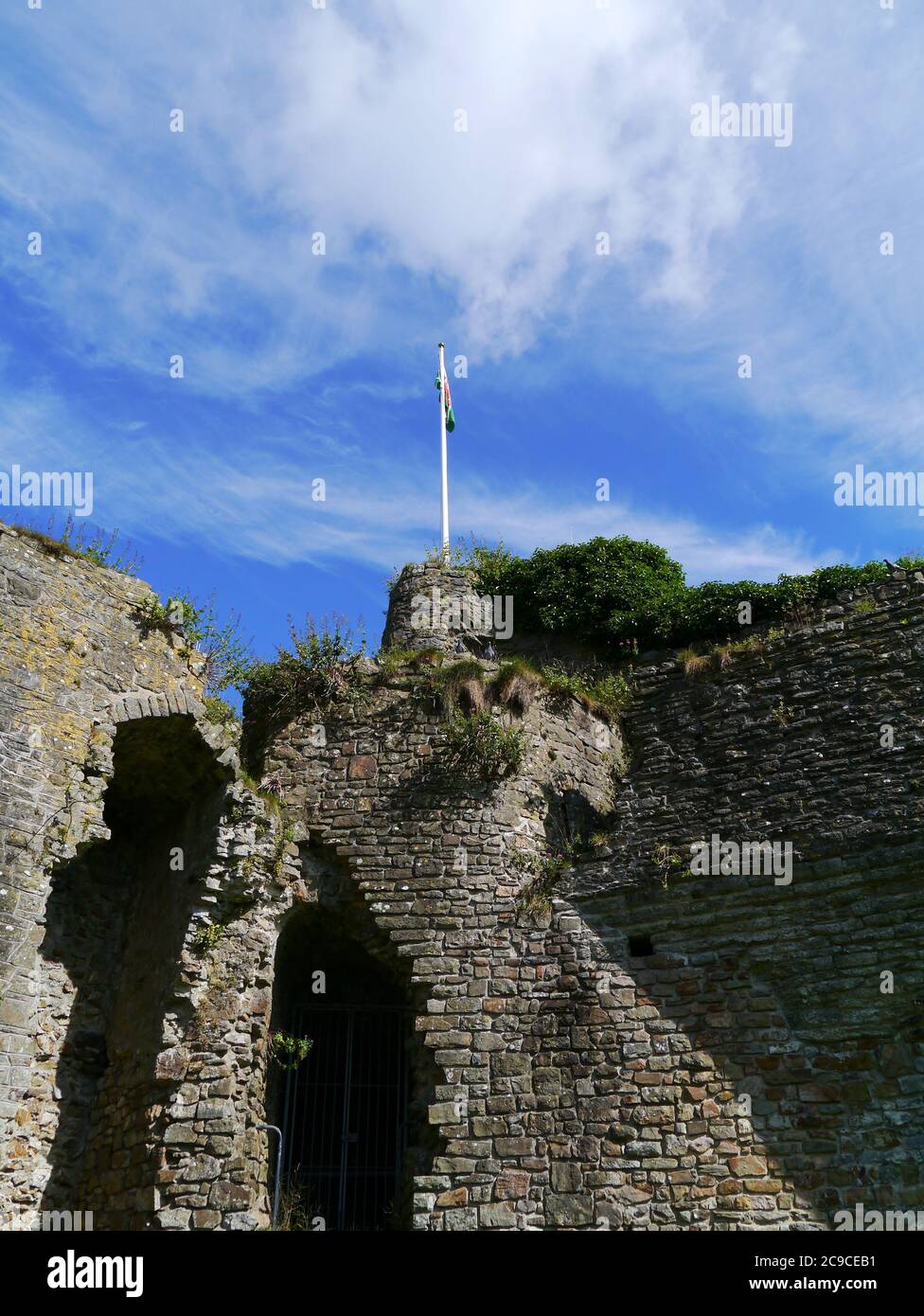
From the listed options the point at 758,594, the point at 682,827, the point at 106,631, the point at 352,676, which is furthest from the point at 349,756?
the point at 758,594

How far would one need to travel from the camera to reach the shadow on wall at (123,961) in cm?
1062

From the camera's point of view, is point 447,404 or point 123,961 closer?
point 123,961

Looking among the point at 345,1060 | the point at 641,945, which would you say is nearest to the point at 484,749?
the point at 641,945

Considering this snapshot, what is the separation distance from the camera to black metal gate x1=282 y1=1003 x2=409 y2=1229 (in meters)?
11.5

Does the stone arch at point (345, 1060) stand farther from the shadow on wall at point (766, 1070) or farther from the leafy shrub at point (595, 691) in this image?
the leafy shrub at point (595, 691)

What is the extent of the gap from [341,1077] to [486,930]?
262 centimetres

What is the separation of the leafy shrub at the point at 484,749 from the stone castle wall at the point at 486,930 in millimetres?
217

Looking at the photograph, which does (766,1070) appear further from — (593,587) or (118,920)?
(593,587)

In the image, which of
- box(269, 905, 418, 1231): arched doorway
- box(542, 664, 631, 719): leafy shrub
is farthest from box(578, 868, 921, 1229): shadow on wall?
box(542, 664, 631, 719): leafy shrub

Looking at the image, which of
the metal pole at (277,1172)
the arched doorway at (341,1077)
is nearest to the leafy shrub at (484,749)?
the arched doorway at (341,1077)

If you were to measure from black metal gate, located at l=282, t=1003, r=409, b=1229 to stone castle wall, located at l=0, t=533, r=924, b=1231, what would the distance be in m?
0.72

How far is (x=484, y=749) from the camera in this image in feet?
41.0

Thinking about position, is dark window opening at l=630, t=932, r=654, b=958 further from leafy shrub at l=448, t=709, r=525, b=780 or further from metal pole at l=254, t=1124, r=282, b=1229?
metal pole at l=254, t=1124, r=282, b=1229

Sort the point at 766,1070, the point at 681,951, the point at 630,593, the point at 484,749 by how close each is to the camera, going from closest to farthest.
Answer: the point at 766,1070
the point at 681,951
the point at 484,749
the point at 630,593
